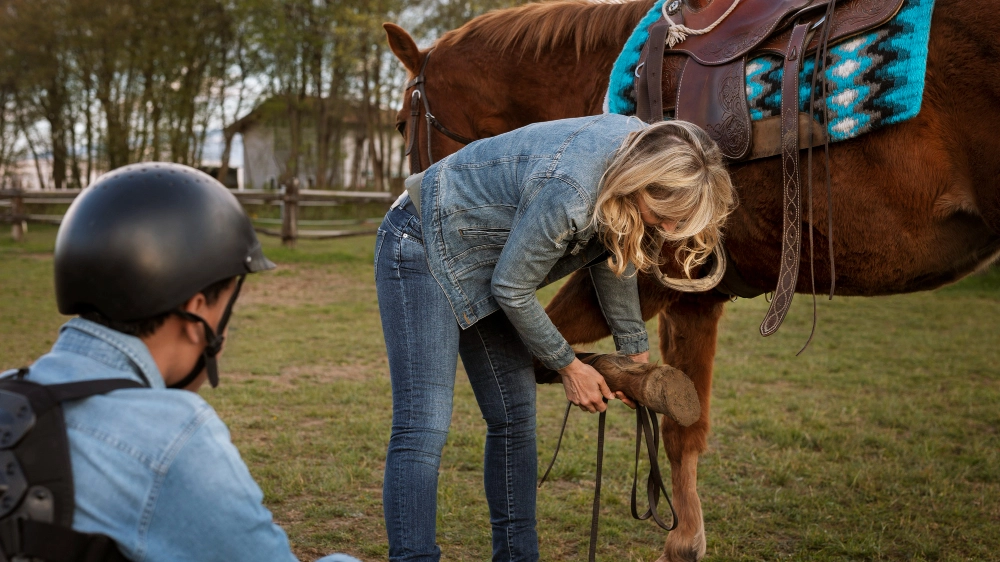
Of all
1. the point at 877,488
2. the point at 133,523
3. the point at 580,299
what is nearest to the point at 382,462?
the point at 580,299

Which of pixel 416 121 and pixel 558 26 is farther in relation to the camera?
pixel 416 121

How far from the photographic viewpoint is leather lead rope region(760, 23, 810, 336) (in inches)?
93.4

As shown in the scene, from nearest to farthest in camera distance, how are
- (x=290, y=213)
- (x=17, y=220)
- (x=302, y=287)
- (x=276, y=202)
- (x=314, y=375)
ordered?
(x=314, y=375) < (x=302, y=287) < (x=290, y=213) < (x=17, y=220) < (x=276, y=202)

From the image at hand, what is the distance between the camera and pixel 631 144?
6.48 ft

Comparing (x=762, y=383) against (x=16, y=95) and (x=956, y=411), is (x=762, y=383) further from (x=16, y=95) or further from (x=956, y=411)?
(x=16, y=95)

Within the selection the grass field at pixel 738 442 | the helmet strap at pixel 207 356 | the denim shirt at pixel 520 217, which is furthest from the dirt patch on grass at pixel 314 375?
the helmet strap at pixel 207 356

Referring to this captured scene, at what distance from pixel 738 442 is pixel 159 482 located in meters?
3.95

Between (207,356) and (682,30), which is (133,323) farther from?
(682,30)

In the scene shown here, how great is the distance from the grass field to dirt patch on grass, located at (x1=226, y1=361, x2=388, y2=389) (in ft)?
0.07

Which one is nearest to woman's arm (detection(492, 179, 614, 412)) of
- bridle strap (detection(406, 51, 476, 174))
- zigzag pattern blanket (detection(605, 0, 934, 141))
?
zigzag pattern blanket (detection(605, 0, 934, 141))

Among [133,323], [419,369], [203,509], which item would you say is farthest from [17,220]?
[203,509]

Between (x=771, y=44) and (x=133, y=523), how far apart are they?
2.20 m

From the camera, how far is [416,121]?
11.3 ft

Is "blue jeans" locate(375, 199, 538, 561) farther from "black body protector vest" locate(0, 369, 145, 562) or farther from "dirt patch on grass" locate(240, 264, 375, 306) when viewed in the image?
"dirt patch on grass" locate(240, 264, 375, 306)
